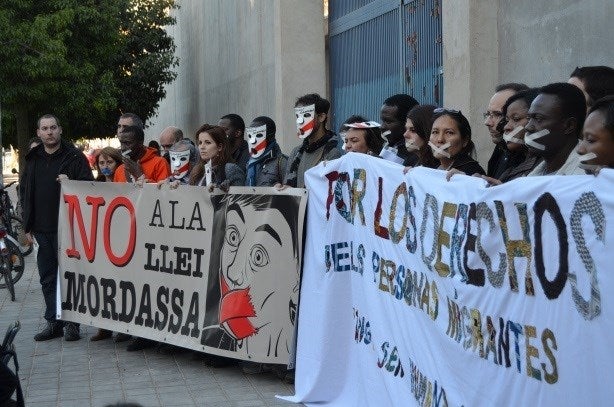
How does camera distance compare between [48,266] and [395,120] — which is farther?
[48,266]

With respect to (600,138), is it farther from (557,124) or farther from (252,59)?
(252,59)

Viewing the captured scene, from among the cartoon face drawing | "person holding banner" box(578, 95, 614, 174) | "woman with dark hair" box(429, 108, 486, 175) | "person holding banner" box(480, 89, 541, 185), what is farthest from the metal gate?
"person holding banner" box(578, 95, 614, 174)

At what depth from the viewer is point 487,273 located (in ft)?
15.5

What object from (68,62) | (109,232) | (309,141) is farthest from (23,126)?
(309,141)

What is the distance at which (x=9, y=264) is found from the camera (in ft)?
44.7

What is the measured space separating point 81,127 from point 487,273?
23.3m

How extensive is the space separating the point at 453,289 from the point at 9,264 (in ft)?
31.3

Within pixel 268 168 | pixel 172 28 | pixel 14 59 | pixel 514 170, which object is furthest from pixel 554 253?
pixel 172 28

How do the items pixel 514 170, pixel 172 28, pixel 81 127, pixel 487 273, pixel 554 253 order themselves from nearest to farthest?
pixel 554 253, pixel 487 273, pixel 514 170, pixel 81 127, pixel 172 28

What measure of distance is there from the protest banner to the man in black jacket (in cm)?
14

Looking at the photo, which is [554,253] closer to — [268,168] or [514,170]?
[514,170]

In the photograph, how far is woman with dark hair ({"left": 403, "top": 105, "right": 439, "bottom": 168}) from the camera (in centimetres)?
676

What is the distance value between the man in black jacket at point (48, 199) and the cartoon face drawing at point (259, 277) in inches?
98.6

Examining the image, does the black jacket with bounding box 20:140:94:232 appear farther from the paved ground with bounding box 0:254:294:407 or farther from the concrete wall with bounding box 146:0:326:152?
the concrete wall with bounding box 146:0:326:152
